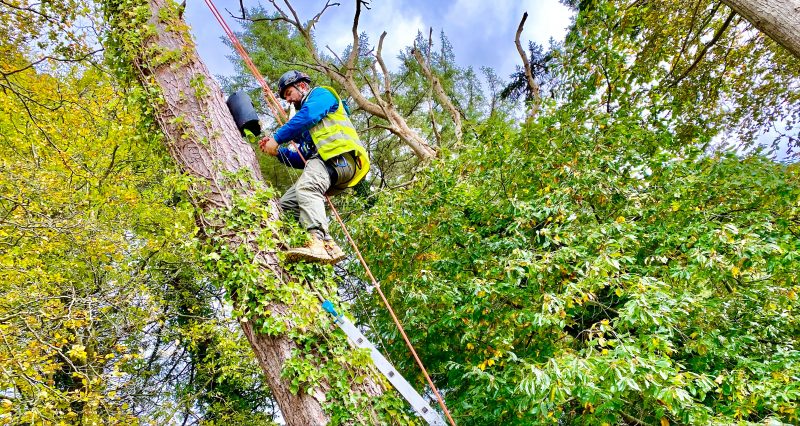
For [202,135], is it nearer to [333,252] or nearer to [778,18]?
[333,252]

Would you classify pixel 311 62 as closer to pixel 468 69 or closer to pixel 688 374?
pixel 468 69

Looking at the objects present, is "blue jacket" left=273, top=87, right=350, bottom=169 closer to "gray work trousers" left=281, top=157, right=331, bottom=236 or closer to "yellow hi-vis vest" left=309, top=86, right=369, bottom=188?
"yellow hi-vis vest" left=309, top=86, right=369, bottom=188

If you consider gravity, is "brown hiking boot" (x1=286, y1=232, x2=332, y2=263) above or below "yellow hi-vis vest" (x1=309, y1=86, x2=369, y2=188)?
below

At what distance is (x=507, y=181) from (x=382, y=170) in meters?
7.83

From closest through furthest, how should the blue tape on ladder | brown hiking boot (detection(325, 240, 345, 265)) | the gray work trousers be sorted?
the blue tape on ladder < brown hiking boot (detection(325, 240, 345, 265)) < the gray work trousers

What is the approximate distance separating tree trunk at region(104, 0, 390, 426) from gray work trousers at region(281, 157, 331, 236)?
275mm

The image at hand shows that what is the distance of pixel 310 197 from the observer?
3.12m

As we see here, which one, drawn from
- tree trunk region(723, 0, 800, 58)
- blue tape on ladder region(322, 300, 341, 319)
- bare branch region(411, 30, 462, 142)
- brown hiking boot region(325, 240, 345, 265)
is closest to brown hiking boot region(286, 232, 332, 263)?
brown hiking boot region(325, 240, 345, 265)

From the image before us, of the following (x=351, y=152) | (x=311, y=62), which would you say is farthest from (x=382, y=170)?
(x=351, y=152)

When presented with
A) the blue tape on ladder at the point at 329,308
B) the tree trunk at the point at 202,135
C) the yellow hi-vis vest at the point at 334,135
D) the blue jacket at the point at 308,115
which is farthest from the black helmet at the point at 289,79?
the blue tape on ladder at the point at 329,308


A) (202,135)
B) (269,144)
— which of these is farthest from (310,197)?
(202,135)

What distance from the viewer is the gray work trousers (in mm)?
→ 3055

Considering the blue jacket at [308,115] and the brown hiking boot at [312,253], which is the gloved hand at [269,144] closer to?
the blue jacket at [308,115]

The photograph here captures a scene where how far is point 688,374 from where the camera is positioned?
2.64 meters
